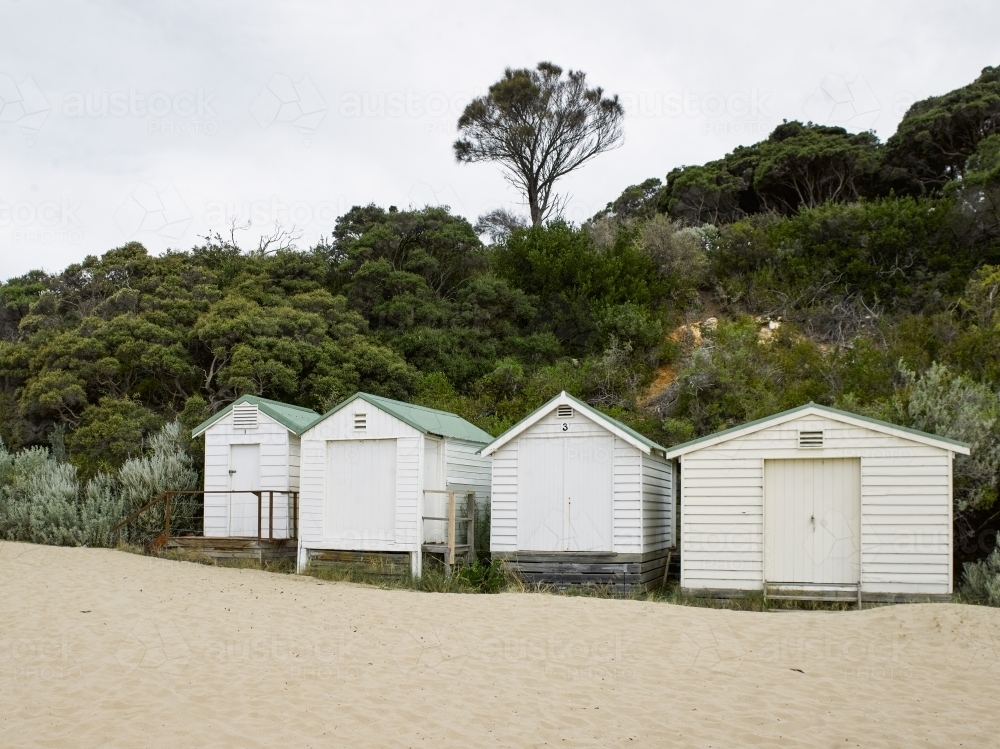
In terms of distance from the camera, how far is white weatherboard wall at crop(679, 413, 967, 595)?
1410 cm

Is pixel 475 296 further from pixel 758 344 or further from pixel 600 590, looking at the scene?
pixel 600 590

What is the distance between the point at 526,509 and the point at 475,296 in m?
13.3

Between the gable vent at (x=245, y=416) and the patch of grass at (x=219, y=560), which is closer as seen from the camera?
the patch of grass at (x=219, y=560)

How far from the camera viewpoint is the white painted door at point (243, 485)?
1906cm

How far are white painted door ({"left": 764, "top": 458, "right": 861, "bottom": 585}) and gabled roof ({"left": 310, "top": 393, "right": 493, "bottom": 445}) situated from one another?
590cm

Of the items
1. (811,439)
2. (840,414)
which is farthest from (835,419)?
(811,439)

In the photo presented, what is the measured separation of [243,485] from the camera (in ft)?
63.2

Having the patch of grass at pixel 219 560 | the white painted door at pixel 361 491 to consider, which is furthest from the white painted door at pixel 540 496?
the patch of grass at pixel 219 560

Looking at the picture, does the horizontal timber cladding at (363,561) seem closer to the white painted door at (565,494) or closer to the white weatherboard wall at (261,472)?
the white weatherboard wall at (261,472)

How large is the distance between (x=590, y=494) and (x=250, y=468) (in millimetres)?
7263

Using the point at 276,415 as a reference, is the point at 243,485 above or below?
below

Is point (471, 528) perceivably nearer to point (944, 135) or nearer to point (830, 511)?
point (830, 511)

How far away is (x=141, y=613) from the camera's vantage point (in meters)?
13.1

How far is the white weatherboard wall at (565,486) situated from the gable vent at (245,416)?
544cm
